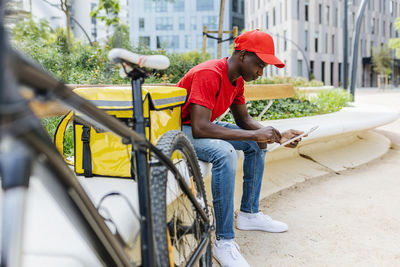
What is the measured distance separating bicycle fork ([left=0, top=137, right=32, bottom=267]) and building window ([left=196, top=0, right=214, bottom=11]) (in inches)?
2419

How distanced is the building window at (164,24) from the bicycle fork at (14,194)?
207ft

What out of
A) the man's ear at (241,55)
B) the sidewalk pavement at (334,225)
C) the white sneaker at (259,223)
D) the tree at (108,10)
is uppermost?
the tree at (108,10)

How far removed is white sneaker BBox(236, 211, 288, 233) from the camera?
10.2 feet

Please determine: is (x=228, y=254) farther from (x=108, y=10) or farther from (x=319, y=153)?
(x=108, y=10)

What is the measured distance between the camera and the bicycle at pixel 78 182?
29.5 inches

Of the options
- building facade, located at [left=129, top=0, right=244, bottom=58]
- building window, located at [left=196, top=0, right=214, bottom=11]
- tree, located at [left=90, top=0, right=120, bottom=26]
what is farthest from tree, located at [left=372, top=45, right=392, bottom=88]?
tree, located at [left=90, top=0, right=120, bottom=26]

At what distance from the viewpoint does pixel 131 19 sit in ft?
204

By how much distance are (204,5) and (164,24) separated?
674cm

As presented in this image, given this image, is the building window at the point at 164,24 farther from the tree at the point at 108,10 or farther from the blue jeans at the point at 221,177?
the blue jeans at the point at 221,177

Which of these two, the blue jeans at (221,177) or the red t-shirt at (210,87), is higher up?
the red t-shirt at (210,87)

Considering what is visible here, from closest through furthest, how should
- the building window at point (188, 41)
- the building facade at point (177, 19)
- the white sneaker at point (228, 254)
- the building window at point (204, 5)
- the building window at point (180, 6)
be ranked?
the white sneaker at point (228, 254), the building window at point (204, 5), the building facade at point (177, 19), the building window at point (180, 6), the building window at point (188, 41)

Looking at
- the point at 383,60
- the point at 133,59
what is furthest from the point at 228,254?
the point at 383,60

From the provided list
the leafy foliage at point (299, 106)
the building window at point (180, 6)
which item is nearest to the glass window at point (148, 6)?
the building window at point (180, 6)

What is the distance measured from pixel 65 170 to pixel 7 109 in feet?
1.04
